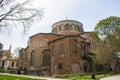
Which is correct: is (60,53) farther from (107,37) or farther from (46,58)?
(107,37)

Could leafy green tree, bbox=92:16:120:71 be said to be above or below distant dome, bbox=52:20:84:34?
below

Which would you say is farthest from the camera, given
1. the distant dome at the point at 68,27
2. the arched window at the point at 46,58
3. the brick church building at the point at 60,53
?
the distant dome at the point at 68,27

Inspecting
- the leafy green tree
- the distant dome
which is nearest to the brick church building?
the distant dome

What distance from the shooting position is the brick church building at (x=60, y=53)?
3035 centimetres

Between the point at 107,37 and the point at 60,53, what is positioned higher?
the point at 107,37

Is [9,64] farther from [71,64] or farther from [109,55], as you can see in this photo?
[109,55]

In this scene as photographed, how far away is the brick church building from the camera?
30347 mm

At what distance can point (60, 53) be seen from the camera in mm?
31969

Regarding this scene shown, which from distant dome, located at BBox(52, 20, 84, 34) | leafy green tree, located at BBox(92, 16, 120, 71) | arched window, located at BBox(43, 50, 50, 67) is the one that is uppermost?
distant dome, located at BBox(52, 20, 84, 34)

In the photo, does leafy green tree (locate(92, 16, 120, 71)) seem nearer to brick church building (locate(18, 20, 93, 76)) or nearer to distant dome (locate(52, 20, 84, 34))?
brick church building (locate(18, 20, 93, 76))

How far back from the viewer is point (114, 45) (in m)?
30.4

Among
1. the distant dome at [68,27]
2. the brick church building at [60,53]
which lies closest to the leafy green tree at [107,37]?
the brick church building at [60,53]

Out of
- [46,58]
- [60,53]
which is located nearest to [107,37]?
[60,53]

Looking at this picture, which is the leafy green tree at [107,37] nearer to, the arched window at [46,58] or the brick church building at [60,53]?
the brick church building at [60,53]
